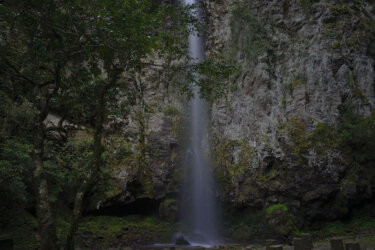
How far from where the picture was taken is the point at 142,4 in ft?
18.5

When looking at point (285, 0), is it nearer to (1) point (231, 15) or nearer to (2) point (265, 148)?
(1) point (231, 15)

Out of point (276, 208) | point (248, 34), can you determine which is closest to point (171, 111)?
point (248, 34)

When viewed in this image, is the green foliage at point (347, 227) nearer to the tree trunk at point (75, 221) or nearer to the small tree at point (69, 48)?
the small tree at point (69, 48)

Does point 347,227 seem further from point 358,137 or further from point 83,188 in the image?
point 83,188

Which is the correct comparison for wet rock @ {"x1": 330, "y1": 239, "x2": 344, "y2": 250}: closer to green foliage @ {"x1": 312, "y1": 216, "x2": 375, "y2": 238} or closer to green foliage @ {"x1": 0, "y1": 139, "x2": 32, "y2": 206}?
green foliage @ {"x1": 312, "y1": 216, "x2": 375, "y2": 238}

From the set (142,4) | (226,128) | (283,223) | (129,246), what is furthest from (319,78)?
(129,246)

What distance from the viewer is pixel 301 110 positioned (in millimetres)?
12680

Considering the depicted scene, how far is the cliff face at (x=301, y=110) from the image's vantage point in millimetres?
11281

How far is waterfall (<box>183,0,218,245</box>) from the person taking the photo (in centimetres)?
1449

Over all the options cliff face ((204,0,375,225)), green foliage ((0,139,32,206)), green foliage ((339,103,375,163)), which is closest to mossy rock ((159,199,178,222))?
cliff face ((204,0,375,225))

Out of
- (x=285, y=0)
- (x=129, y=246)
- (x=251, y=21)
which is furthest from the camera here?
(x=251, y=21)

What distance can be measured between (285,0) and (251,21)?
224 cm

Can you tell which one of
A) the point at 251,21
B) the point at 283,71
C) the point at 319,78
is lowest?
the point at 319,78

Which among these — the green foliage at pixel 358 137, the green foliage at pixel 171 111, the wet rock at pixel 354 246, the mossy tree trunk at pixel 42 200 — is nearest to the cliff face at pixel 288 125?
the green foliage at pixel 358 137
